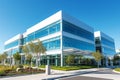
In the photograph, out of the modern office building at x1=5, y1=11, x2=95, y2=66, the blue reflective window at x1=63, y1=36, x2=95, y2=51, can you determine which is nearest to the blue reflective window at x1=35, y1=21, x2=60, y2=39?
the modern office building at x1=5, y1=11, x2=95, y2=66

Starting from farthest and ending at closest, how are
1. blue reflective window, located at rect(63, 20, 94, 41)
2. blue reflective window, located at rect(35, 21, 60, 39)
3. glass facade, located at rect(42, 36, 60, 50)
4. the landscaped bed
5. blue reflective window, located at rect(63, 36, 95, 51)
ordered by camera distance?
blue reflective window, located at rect(35, 21, 60, 39), blue reflective window, located at rect(63, 20, 94, 41), glass facade, located at rect(42, 36, 60, 50), blue reflective window, located at rect(63, 36, 95, 51), the landscaped bed

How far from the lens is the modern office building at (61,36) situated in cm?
3741

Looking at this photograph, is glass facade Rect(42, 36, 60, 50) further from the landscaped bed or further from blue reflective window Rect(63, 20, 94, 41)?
the landscaped bed

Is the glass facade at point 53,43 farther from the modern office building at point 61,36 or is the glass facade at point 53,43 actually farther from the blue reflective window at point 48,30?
the blue reflective window at point 48,30

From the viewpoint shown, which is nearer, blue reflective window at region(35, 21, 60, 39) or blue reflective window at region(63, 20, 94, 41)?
blue reflective window at region(63, 20, 94, 41)

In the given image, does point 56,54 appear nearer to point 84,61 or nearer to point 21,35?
point 84,61

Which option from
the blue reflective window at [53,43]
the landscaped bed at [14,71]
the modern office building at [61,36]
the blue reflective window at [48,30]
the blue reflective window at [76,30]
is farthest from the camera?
the blue reflective window at [48,30]

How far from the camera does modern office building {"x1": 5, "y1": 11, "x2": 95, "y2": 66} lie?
123ft

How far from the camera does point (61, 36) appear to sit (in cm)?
3688

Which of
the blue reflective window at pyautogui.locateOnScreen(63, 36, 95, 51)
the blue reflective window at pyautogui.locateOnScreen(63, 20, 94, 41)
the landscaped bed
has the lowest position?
the landscaped bed

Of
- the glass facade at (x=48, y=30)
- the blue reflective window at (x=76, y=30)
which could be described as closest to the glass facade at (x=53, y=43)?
the glass facade at (x=48, y=30)

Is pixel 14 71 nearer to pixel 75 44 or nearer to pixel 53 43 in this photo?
pixel 53 43

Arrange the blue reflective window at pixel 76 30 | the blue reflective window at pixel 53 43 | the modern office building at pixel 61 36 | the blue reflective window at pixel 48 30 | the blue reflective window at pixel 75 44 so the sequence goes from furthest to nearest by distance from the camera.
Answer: the blue reflective window at pixel 48 30, the blue reflective window at pixel 76 30, the blue reflective window at pixel 53 43, the blue reflective window at pixel 75 44, the modern office building at pixel 61 36

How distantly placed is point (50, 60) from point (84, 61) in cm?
1139
